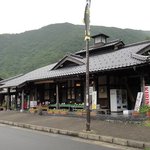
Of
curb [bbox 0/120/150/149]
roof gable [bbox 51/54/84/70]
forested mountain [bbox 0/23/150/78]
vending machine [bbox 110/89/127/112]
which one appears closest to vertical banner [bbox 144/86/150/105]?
vending machine [bbox 110/89/127/112]

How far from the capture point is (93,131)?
483 inches

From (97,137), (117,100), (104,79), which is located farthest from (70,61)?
(97,137)

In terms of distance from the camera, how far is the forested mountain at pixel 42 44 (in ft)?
213

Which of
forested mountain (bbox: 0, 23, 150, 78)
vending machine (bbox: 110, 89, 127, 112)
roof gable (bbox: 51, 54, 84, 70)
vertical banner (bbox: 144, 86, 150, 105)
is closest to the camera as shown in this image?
vertical banner (bbox: 144, 86, 150, 105)

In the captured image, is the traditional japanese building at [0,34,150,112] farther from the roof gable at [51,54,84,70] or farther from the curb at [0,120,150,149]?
the curb at [0,120,150,149]

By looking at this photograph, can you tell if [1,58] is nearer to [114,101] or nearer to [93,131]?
[114,101]

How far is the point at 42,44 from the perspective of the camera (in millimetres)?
82375

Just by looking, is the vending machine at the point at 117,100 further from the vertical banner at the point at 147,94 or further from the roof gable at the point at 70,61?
the roof gable at the point at 70,61

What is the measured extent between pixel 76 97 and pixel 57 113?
3.49 m

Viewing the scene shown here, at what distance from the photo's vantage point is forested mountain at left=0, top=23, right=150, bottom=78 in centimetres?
6506

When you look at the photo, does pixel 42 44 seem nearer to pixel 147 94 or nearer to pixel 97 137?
pixel 147 94

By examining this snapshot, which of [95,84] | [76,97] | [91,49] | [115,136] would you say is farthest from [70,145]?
[91,49]

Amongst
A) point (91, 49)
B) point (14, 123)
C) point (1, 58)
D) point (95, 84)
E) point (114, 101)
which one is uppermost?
point (1, 58)

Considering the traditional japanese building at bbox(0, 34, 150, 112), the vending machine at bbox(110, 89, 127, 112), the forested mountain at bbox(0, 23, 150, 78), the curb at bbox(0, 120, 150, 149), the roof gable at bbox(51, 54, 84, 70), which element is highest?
the forested mountain at bbox(0, 23, 150, 78)
